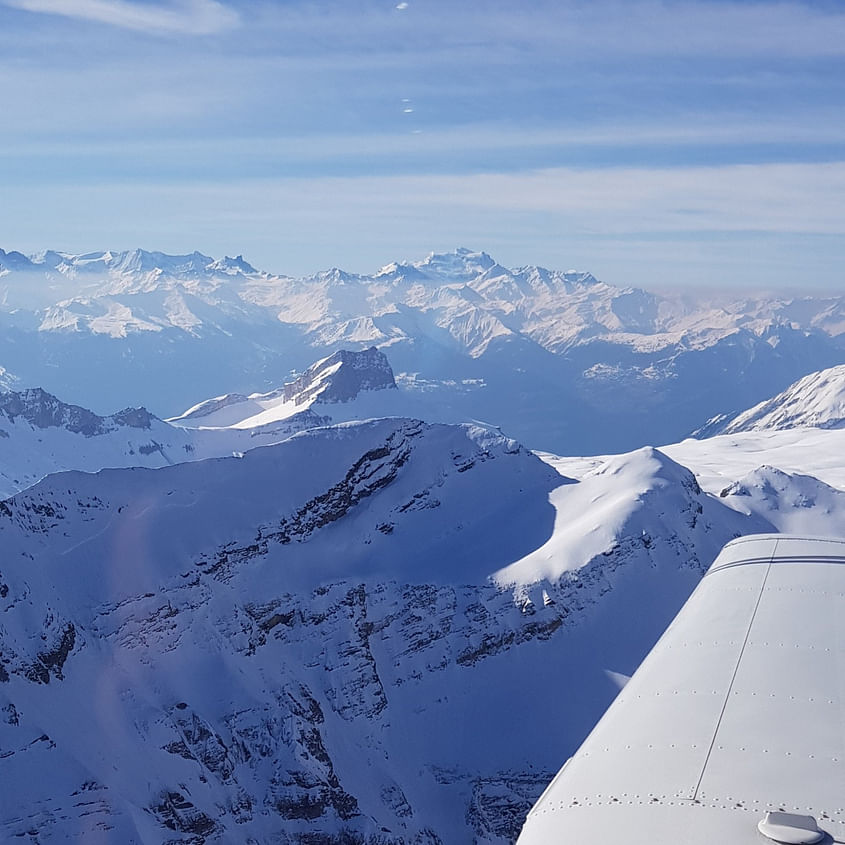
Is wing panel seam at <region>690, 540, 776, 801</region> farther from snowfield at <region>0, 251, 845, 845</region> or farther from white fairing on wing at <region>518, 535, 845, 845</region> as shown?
snowfield at <region>0, 251, 845, 845</region>

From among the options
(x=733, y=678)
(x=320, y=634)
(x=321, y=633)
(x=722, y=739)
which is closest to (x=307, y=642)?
(x=320, y=634)

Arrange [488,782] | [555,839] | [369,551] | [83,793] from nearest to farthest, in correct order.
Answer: [555,839], [83,793], [488,782], [369,551]

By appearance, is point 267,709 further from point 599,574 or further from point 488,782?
point 599,574

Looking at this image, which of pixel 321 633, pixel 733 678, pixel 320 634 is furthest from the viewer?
pixel 321 633

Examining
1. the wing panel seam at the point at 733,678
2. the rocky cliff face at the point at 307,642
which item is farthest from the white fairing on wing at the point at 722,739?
the rocky cliff face at the point at 307,642

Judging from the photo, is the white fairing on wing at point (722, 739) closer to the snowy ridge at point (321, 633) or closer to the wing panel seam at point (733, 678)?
the wing panel seam at point (733, 678)

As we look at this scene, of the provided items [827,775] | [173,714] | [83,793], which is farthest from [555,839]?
[173,714]

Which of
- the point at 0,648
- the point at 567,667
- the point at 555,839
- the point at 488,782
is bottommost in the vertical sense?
the point at 488,782

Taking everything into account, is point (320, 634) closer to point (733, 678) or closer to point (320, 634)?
point (320, 634)

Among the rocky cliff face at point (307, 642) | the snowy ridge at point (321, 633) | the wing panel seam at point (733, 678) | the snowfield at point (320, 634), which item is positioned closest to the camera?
the wing panel seam at point (733, 678)
